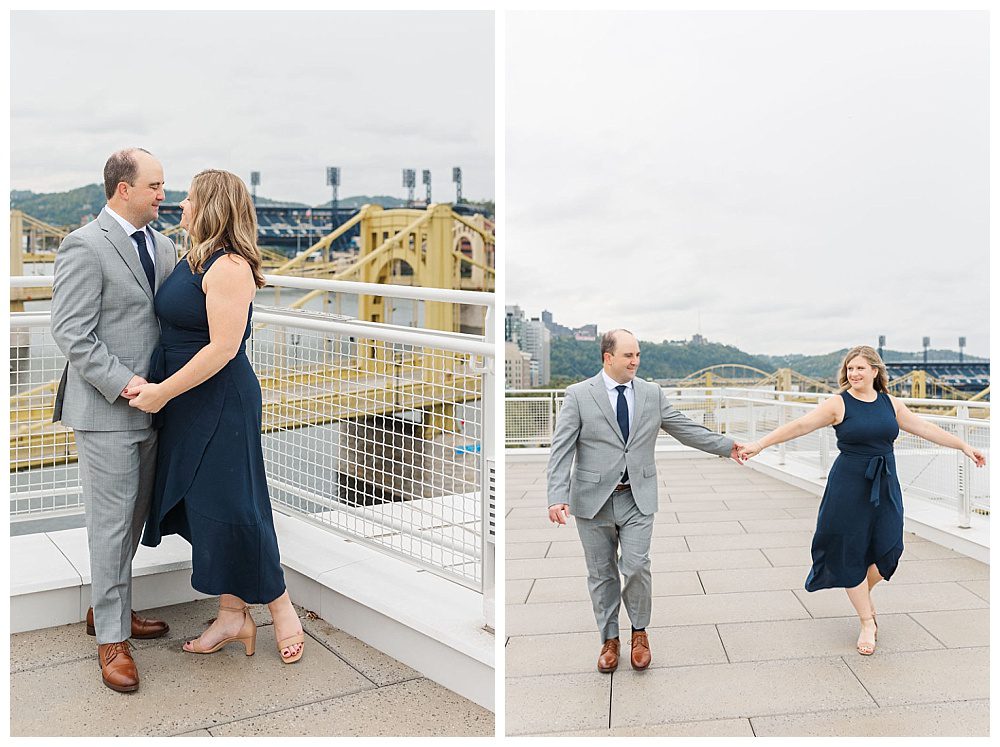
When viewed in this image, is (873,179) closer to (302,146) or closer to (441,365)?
(302,146)

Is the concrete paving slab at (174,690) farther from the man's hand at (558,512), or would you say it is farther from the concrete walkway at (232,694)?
the man's hand at (558,512)

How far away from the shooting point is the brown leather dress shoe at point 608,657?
122 inches

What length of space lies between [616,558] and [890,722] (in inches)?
40.7

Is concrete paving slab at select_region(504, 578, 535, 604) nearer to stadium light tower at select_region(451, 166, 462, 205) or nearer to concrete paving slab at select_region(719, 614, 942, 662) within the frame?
concrete paving slab at select_region(719, 614, 942, 662)

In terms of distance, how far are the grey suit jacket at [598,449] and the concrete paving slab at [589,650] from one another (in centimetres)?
70

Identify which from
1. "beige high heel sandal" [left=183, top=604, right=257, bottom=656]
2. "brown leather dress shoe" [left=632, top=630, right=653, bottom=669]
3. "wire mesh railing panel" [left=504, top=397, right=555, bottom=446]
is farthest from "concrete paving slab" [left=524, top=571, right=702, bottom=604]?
"wire mesh railing panel" [left=504, top=397, right=555, bottom=446]

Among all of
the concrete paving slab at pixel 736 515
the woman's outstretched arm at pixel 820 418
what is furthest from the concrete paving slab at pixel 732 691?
the concrete paving slab at pixel 736 515

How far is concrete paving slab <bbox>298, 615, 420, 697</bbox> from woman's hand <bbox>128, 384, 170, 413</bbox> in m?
0.98

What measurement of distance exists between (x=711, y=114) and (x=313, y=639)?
36409 millimetres

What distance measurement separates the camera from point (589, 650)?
3.38 m

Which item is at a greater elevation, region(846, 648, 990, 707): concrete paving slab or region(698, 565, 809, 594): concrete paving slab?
region(846, 648, 990, 707): concrete paving slab

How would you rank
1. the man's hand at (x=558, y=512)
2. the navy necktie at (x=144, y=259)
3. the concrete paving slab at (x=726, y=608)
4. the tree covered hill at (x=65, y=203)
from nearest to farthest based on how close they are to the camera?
the navy necktie at (x=144, y=259), the man's hand at (x=558, y=512), the concrete paving slab at (x=726, y=608), the tree covered hill at (x=65, y=203)

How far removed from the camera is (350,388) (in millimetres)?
3109

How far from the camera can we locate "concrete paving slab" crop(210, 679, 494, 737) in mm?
2240
